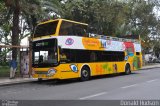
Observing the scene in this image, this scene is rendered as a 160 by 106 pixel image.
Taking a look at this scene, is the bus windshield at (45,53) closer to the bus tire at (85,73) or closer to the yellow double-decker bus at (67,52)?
the yellow double-decker bus at (67,52)

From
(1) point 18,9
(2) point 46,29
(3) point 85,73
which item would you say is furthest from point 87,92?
(1) point 18,9

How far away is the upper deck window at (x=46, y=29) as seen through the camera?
19250mm

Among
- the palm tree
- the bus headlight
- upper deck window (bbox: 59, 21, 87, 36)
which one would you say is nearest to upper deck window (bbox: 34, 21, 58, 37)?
upper deck window (bbox: 59, 21, 87, 36)

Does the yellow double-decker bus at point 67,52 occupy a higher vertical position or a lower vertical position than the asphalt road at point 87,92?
higher

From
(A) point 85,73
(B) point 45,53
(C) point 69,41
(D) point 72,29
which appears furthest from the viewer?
(A) point 85,73

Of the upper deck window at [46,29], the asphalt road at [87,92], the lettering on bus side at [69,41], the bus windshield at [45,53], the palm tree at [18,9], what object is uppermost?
the palm tree at [18,9]

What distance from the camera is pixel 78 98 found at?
479 inches

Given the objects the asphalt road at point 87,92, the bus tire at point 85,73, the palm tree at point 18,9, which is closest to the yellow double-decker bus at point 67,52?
the bus tire at point 85,73

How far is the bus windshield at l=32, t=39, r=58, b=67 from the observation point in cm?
1875

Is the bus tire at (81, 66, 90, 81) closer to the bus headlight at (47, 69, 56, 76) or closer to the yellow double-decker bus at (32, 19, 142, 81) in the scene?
the yellow double-decker bus at (32, 19, 142, 81)

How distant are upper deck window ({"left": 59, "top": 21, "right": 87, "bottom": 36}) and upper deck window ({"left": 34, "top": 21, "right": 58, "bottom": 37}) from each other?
Answer: 0.51m

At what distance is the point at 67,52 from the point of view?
19.3 m

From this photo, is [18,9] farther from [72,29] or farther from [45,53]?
[45,53]

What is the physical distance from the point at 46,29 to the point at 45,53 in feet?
5.34
